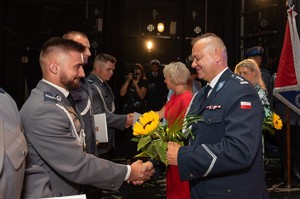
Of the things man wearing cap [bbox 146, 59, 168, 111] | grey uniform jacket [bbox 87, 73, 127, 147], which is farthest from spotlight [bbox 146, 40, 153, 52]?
grey uniform jacket [bbox 87, 73, 127, 147]

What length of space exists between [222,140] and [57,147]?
32.7 inches

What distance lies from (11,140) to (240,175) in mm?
1333

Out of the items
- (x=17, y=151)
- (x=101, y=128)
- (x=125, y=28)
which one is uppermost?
(x=125, y=28)

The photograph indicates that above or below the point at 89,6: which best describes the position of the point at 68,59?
below

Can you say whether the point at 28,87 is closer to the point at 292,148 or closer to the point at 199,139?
the point at 292,148

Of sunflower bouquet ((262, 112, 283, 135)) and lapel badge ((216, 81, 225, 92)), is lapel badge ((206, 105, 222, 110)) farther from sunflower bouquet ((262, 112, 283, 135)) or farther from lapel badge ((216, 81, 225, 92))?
sunflower bouquet ((262, 112, 283, 135))

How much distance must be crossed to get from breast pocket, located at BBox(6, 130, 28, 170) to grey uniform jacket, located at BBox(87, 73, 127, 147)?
2.85m

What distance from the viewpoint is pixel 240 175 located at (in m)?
2.32

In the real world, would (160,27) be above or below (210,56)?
above

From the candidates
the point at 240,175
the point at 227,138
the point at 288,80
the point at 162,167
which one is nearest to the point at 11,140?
the point at 227,138

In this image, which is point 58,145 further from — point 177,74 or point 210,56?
point 177,74

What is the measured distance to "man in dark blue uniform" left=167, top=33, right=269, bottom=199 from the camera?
2199mm

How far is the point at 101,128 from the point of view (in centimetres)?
369

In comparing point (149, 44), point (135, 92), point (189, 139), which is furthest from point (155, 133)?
point (149, 44)
